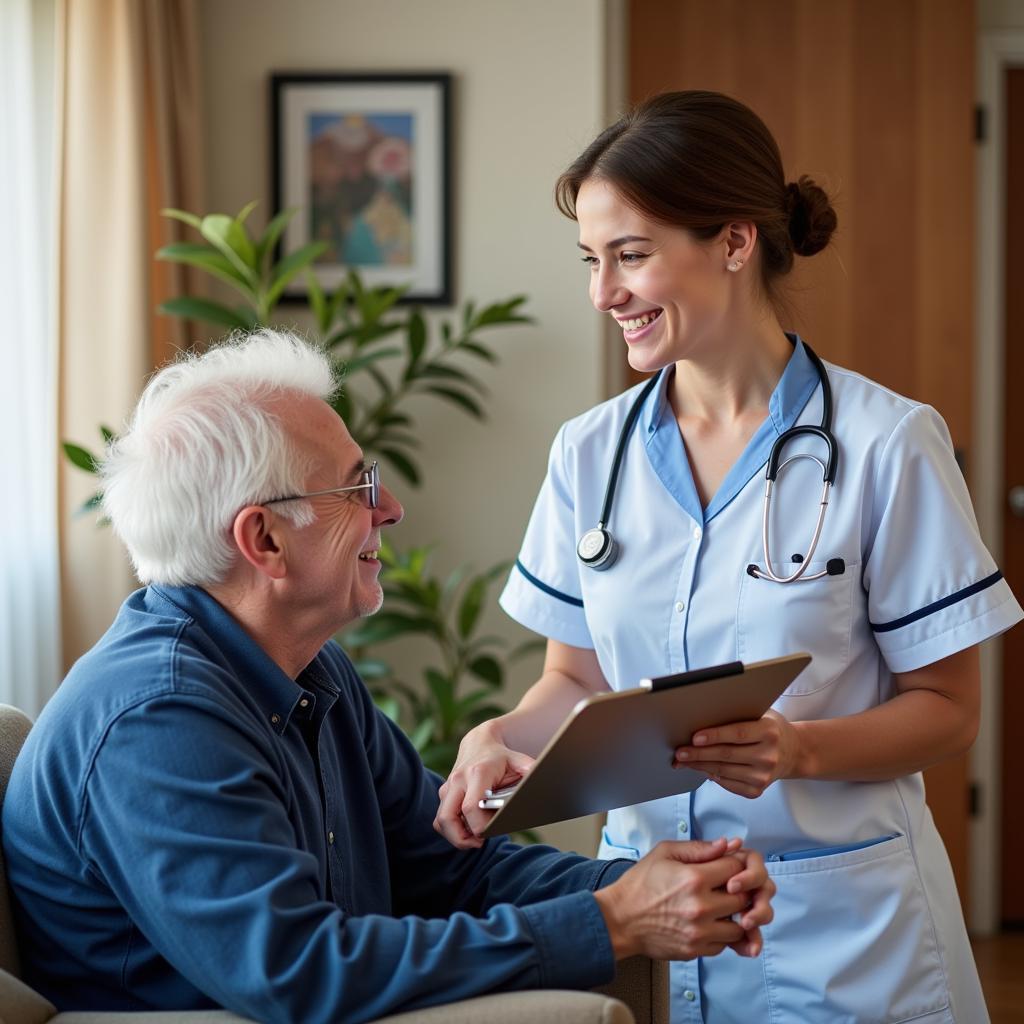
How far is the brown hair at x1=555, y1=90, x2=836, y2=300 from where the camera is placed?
5.12ft

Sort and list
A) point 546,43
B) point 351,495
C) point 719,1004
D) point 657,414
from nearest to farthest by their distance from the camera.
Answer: point 351,495 < point 719,1004 < point 657,414 < point 546,43

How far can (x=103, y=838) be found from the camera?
1.24 meters

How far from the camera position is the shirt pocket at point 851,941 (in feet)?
4.95

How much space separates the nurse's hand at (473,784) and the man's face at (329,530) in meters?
0.23

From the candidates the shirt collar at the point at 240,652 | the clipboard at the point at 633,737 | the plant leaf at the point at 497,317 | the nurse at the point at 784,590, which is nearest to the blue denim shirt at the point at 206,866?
the shirt collar at the point at 240,652

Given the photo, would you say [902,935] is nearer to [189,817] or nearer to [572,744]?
[572,744]

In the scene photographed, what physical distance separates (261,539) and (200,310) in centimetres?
165

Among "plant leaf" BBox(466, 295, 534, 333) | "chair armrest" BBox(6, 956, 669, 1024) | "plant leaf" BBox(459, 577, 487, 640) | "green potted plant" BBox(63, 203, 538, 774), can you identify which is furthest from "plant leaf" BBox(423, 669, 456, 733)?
"chair armrest" BBox(6, 956, 669, 1024)

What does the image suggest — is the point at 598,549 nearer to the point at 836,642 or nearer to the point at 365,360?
the point at 836,642

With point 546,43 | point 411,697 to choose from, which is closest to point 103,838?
point 411,697

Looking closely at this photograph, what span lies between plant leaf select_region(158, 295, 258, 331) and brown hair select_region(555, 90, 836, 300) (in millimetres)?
1456

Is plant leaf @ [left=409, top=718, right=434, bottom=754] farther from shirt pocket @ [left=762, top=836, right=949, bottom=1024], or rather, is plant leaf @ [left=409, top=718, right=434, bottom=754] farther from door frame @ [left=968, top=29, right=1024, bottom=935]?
door frame @ [left=968, top=29, right=1024, bottom=935]

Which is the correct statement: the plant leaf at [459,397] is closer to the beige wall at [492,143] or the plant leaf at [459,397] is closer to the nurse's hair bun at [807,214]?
the beige wall at [492,143]

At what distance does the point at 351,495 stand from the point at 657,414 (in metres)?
0.48
